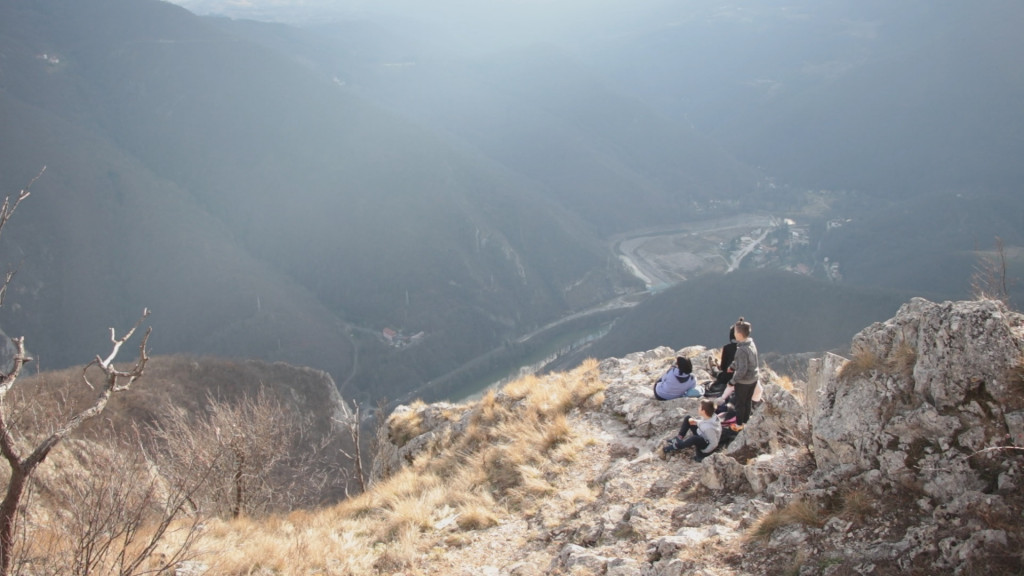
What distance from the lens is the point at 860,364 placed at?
21.1 feet

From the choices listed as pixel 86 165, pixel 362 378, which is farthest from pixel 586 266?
pixel 86 165

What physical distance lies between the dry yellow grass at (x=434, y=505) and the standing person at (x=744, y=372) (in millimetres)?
2932

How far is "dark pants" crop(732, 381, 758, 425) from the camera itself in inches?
372

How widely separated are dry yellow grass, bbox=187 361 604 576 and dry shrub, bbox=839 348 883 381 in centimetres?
402

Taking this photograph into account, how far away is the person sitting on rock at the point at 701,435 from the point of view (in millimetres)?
8977

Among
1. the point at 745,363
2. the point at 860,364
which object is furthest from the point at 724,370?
the point at 860,364

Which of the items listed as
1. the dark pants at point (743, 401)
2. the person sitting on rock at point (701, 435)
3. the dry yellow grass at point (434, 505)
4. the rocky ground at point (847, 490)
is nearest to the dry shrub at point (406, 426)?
the dry yellow grass at point (434, 505)

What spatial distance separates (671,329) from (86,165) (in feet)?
416

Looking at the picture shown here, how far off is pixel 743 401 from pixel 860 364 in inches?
126

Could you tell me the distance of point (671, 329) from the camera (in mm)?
87062

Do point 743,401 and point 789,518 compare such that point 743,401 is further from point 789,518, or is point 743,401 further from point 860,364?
point 789,518

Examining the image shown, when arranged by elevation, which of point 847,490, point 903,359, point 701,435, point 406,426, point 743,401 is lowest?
point 406,426

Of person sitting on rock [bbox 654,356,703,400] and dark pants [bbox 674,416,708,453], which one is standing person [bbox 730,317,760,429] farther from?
person sitting on rock [bbox 654,356,703,400]

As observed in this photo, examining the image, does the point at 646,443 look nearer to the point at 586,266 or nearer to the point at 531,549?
the point at 531,549
